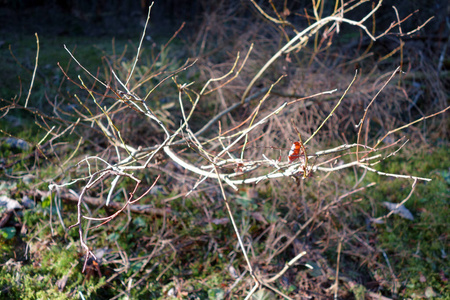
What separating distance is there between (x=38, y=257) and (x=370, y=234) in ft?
8.37

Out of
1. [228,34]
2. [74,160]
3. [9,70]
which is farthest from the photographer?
[228,34]

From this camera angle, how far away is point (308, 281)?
246 centimetres

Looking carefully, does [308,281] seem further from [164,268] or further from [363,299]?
[164,268]

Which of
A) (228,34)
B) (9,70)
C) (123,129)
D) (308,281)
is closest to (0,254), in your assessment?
(123,129)

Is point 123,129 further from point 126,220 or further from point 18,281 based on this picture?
point 18,281

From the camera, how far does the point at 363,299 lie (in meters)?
2.36

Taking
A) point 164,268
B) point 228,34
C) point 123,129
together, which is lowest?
point 164,268

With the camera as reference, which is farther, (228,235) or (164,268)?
(228,235)

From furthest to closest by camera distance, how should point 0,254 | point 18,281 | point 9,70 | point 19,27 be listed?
point 19,27 < point 9,70 < point 0,254 < point 18,281

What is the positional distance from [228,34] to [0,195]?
367 cm

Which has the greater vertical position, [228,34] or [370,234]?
[228,34]

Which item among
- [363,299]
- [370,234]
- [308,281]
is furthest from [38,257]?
[370,234]

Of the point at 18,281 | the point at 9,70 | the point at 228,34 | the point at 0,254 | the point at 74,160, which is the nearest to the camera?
the point at 18,281

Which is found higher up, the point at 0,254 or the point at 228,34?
the point at 228,34
